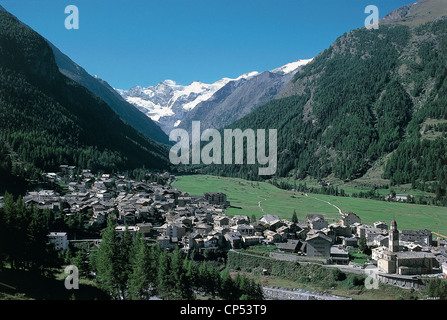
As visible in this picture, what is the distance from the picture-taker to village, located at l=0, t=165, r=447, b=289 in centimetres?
4047

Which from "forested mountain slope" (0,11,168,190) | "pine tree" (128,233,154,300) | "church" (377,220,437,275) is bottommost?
"church" (377,220,437,275)

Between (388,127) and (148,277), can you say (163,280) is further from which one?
(388,127)

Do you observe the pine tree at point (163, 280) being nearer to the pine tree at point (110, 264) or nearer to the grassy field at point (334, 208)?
the pine tree at point (110, 264)

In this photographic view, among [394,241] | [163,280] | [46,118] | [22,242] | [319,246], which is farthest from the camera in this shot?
[46,118]

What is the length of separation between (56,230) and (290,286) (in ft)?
106

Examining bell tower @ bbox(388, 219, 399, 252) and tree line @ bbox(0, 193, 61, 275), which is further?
bell tower @ bbox(388, 219, 399, 252)

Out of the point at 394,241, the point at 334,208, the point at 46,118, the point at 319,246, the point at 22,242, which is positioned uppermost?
the point at 46,118

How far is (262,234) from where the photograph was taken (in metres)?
57.1

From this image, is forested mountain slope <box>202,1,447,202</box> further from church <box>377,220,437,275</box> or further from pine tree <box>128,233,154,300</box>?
pine tree <box>128,233,154,300</box>

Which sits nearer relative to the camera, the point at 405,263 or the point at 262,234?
the point at 405,263

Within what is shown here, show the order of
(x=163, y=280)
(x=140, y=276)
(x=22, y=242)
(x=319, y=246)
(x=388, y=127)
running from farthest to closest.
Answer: (x=388, y=127), (x=319, y=246), (x=163, y=280), (x=22, y=242), (x=140, y=276)

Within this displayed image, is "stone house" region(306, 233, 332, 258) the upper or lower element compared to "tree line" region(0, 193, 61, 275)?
lower

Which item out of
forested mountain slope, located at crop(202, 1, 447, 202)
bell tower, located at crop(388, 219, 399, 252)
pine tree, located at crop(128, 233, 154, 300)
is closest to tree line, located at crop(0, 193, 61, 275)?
pine tree, located at crop(128, 233, 154, 300)

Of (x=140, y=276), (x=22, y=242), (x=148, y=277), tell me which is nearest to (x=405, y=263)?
(x=148, y=277)
